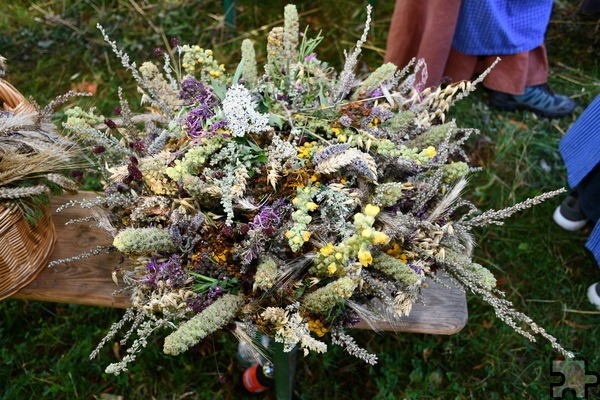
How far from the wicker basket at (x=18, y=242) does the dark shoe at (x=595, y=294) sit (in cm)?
216

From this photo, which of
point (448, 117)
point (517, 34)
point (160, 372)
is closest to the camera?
point (160, 372)

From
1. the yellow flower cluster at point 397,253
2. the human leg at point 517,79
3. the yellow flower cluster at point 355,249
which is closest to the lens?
the yellow flower cluster at point 355,249

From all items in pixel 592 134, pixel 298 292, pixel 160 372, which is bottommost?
pixel 160 372

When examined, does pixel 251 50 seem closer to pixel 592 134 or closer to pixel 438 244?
pixel 438 244

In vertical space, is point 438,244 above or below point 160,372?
above

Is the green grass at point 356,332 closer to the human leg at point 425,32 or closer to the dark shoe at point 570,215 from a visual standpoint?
the dark shoe at point 570,215

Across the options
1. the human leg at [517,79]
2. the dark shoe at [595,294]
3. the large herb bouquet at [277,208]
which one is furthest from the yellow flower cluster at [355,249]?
the human leg at [517,79]

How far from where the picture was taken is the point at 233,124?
1.31m

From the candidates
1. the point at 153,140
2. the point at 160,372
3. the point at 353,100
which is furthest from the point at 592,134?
the point at 160,372

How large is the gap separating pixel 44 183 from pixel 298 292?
72 centimetres

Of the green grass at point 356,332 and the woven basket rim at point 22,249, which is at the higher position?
the woven basket rim at point 22,249

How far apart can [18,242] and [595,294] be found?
2.24 m

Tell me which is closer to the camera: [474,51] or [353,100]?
[353,100]

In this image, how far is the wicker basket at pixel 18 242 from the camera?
54.6 inches
